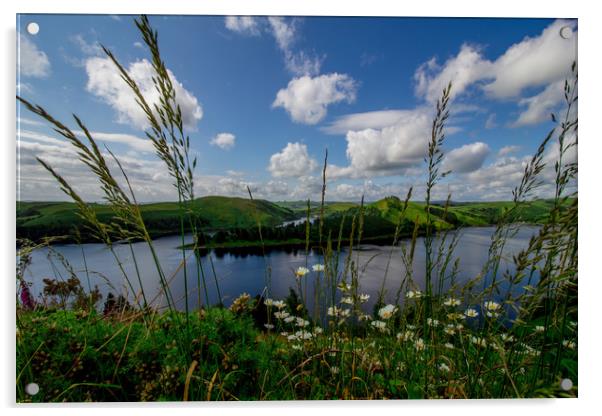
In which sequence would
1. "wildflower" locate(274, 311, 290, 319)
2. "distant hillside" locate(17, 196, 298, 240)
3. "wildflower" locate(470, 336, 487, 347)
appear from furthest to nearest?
"wildflower" locate(274, 311, 290, 319), "distant hillside" locate(17, 196, 298, 240), "wildflower" locate(470, 336, 487, 347)

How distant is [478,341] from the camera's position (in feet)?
5.66

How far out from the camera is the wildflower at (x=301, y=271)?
77.2 inches

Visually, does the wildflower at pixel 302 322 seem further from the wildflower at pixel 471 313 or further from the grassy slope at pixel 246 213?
the wildflower at pixel 471 313

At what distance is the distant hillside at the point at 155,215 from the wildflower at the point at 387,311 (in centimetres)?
72

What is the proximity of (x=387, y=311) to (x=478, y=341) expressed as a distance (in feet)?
1.50

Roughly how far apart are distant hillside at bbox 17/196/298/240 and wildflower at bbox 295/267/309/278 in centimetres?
31

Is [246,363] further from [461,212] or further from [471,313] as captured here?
[461,212]

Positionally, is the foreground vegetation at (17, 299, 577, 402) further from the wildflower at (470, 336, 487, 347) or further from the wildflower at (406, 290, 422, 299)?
the wildflower at (406, 290, 422, 299)

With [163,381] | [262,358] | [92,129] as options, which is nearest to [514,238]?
[262,358]

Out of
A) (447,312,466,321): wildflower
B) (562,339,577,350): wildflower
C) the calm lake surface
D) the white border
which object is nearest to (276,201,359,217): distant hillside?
the calm lake surface

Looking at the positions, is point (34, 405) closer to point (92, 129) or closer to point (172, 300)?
point (172, 300)

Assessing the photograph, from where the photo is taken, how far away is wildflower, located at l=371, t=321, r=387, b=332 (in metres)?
1.90

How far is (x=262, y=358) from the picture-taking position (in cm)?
186
